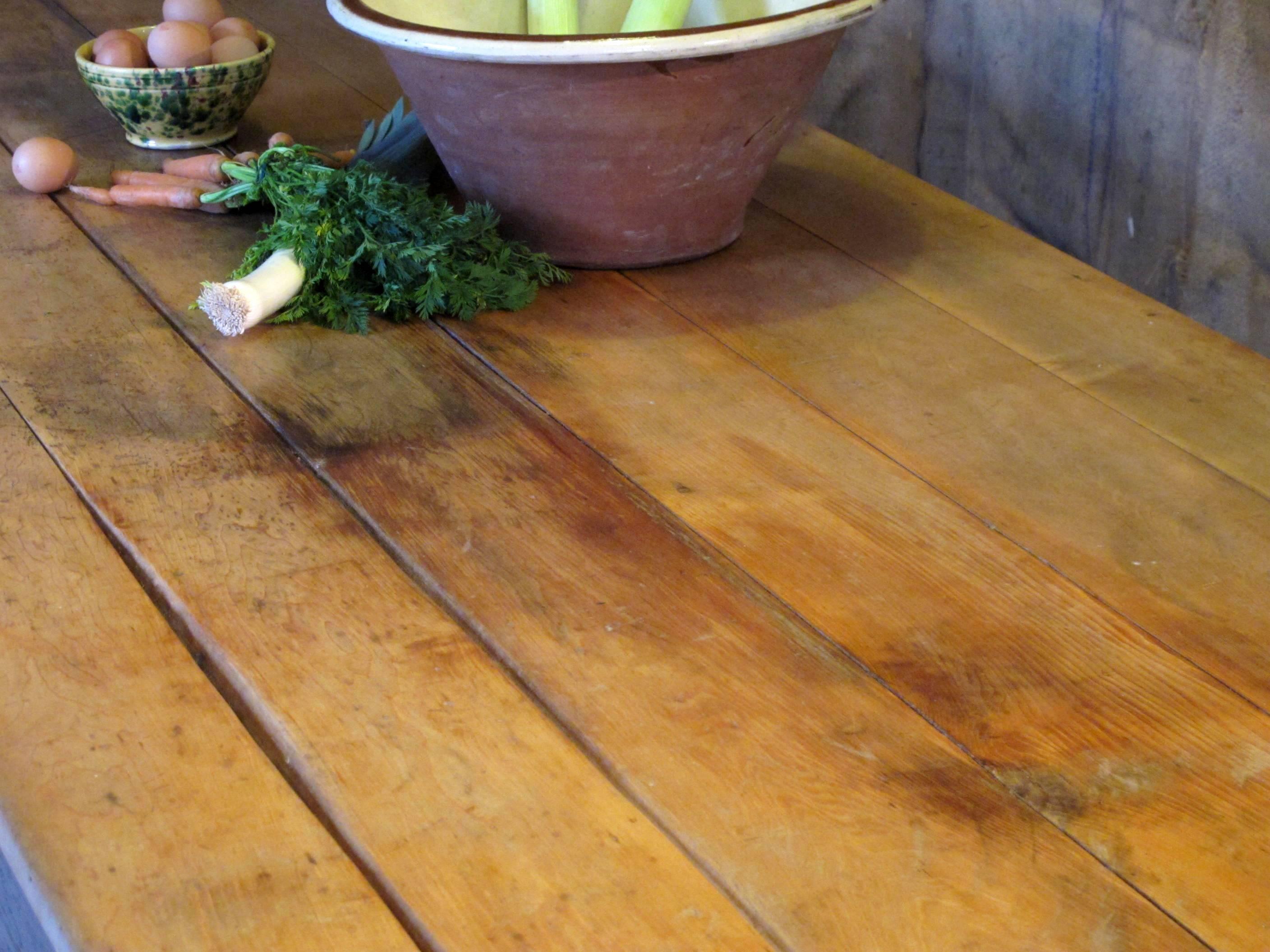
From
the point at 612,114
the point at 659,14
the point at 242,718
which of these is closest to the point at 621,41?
the point at 612,114

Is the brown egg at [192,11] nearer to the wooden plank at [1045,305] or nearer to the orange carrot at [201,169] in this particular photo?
the orange carrot at [201,169]

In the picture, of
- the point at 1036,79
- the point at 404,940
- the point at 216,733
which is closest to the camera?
the point at 404,940

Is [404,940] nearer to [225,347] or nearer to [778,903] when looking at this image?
[778,903]

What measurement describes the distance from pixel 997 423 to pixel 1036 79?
71 centimetres

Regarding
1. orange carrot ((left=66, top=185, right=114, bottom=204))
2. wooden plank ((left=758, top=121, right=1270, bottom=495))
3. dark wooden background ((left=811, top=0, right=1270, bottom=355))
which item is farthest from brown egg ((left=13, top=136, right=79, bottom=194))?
dark wooden background ((left=811, top=0, right=1270, bottom=355))

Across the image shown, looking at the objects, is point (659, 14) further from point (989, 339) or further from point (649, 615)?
point (649, 615)

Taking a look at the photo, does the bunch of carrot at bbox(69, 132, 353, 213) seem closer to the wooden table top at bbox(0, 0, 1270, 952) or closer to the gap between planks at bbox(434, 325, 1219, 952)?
Answer: the wooden table top at bbox(0, 0, 1270, 952)

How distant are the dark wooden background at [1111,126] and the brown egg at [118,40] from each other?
0.90m

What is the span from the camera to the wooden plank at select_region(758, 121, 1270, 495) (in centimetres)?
102

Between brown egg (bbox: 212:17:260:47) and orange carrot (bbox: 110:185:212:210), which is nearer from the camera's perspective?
orange carrot (bbox: 110:185:212:210)

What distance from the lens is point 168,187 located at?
1.38m

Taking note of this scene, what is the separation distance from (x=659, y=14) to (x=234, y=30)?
1.70 feet

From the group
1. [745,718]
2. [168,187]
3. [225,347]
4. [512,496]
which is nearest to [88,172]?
[168,187]

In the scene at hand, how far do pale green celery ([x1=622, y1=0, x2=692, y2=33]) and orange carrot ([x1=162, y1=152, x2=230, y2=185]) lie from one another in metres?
0.44
